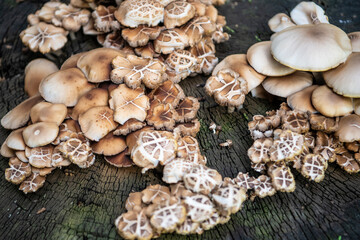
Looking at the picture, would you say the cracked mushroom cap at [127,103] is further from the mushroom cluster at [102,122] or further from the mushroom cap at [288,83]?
the mushroom cap at [288,83]

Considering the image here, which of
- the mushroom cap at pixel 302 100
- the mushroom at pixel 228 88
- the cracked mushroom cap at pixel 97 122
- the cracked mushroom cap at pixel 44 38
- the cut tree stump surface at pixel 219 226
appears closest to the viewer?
the cut tree stump surface at pixel 219 226

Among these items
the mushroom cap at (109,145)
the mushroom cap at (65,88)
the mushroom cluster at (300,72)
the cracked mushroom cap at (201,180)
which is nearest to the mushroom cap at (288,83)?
the mushroom cluster at (300,72)

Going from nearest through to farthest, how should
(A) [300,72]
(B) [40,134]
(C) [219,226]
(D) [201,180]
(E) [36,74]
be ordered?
1. (D) [201,180]
2. (C) [219,226]
3. (B) [40,134]
4. (A) [300,72]
5. (E) [36,74]

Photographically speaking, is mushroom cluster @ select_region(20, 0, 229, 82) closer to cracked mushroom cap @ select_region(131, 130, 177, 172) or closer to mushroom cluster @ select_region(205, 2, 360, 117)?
mushroom cluster @ select_region(205, 2, 360, 117)

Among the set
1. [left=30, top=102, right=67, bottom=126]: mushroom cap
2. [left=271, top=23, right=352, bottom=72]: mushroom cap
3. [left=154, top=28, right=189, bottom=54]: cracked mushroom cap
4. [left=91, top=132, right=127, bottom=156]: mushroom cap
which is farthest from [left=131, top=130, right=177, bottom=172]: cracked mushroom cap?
[left=271, top=23, right=352, bottom=72]: mushroom cap

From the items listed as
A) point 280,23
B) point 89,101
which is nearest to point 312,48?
point 280,23

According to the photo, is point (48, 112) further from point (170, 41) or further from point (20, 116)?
point (170, 41)
